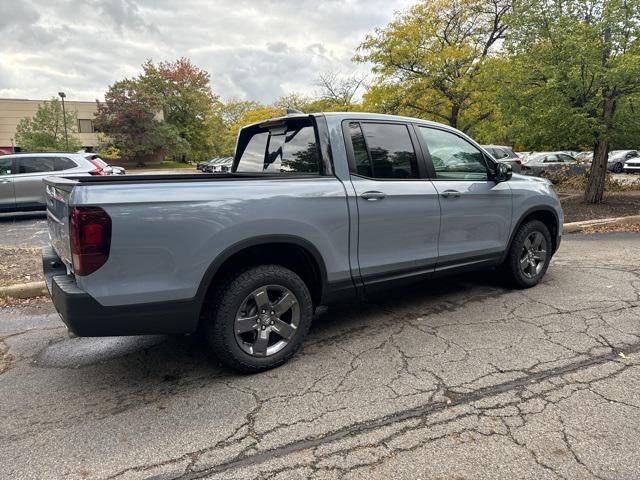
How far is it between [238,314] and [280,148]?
1676mm

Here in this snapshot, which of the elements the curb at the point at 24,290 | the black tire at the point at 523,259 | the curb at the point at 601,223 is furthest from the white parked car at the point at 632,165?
the curb at the point at 24,290

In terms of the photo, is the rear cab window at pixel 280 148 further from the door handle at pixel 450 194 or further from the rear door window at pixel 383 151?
the door handle at pixel 450 194

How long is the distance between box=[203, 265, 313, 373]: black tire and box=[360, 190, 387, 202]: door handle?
859mm

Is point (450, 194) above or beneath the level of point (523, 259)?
above

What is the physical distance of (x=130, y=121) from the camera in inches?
1897

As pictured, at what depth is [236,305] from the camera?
3082 mm

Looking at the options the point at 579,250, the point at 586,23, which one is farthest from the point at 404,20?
the point at 579,250

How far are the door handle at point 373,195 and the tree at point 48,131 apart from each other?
1578 inches

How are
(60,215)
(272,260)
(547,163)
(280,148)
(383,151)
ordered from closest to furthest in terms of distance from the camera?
1. (60,215)
2. (272,260)
3. (383,151)
4. (280,148)
5. (547,163)

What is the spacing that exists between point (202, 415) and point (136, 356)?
118cm

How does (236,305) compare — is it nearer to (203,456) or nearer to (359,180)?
(203,456)

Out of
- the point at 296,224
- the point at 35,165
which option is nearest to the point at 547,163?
the point at 35,165

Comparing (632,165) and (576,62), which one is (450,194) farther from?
(632,165)

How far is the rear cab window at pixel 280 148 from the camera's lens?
3762mm
